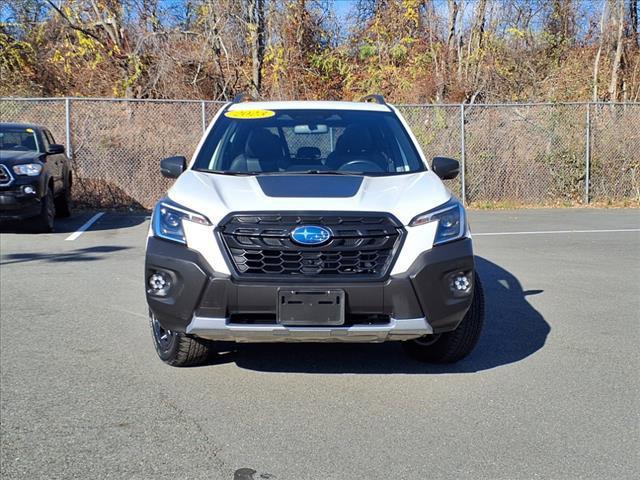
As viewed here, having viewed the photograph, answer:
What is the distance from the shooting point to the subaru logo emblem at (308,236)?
4398 millimetres

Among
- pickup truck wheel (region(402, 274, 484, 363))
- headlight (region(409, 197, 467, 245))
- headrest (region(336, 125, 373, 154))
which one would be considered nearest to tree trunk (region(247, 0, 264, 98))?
headrest (region(336, 125, 373, 154))

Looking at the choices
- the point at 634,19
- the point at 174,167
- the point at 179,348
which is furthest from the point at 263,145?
the point at 634,19

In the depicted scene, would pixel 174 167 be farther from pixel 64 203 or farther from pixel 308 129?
pixel 64 203

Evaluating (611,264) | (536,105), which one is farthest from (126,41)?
(611,264)

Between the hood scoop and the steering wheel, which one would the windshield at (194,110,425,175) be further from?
the hood scoop

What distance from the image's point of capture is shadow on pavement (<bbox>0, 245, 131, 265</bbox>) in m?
9.57

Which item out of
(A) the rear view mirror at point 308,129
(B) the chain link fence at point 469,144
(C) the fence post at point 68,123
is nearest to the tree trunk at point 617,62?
(B) the chain link fence at point 469,144

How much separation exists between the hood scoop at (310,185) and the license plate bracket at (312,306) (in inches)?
24.7

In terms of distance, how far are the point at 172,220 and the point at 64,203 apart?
34.3 ft

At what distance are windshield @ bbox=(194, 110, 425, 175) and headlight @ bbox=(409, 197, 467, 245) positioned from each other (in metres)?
0.83

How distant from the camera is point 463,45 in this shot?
2480 cm

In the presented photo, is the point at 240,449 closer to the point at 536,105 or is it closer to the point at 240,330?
the point at 240,330

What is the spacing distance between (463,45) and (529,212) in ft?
32.2

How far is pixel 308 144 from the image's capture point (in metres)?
5.93
